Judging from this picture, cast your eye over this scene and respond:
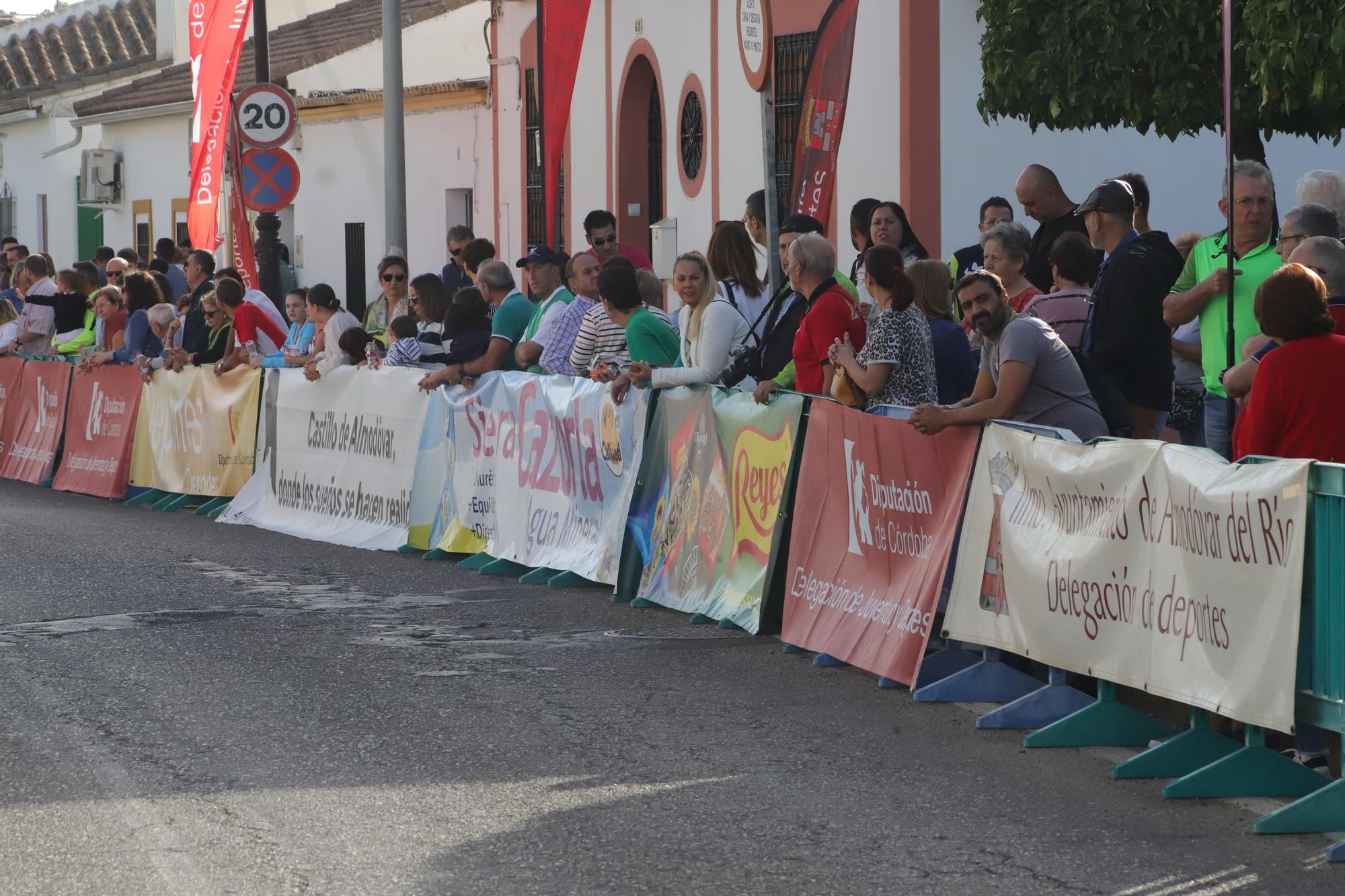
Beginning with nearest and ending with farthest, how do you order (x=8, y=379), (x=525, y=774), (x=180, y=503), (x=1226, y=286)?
A: (x=525, y=774) → (x=1226, y=286) → (x=180, y=503) → (x=8, y=379)

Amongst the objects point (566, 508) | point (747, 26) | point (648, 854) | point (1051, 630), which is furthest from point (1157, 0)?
point (648, 854)

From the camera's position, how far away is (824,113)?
432 inches

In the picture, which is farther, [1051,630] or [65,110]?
[65,110]

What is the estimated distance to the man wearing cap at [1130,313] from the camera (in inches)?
355

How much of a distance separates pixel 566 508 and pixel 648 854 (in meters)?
5.75

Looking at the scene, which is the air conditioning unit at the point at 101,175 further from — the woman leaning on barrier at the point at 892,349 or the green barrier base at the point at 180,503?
the woman leaning on barrier at the point at 892,349

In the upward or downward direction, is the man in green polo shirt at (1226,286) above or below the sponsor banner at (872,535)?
above

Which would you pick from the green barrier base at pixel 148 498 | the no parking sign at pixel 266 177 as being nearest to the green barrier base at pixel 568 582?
the green barrier base at pixel 148 498

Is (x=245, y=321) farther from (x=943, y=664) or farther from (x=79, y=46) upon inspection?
(x=79, y=46)

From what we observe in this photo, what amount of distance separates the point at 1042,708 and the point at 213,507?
9.54 m

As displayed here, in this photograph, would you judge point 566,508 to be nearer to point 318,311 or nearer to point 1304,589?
point 318,311

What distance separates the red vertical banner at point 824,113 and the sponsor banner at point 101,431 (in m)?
7.83

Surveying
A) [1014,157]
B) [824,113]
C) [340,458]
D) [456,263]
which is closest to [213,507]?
[340,458]

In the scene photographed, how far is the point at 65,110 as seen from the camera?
46.7m
